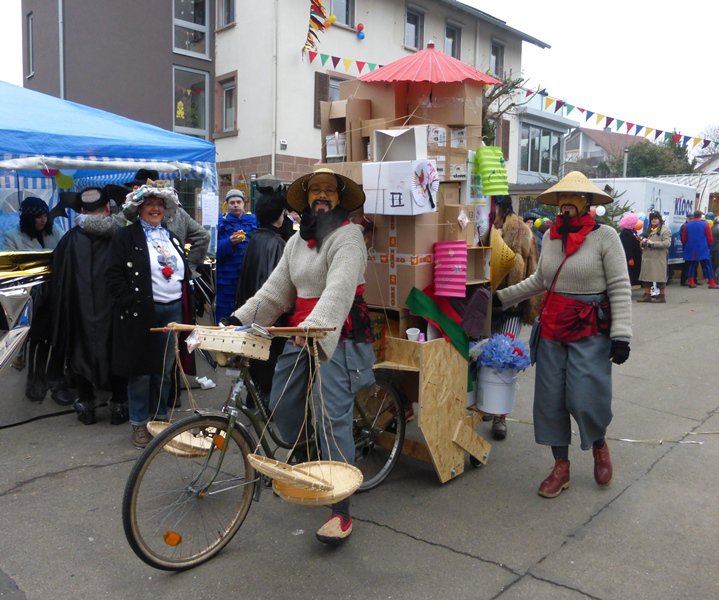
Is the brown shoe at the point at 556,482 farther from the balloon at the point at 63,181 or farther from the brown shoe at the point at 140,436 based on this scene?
the balloon at the point at 63,181

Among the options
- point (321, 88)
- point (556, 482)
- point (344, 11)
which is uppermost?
point (344, 11)

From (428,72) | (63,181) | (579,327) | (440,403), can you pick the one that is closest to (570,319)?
(579,327)

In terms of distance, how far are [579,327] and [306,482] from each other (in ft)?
6.39

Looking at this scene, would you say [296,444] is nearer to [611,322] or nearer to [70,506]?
[70,506]

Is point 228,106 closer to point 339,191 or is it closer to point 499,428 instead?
point 499,428

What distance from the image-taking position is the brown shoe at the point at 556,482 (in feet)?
12.9

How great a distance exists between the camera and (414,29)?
20094 millimetres

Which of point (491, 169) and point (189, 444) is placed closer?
point (189, 444)

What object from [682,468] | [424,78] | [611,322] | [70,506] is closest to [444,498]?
[611,322]

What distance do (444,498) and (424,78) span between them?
8.34 feet

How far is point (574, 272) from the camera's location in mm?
3885

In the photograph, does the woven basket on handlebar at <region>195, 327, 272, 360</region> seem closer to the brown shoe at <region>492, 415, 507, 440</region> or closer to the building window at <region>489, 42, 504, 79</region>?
the brown shoe at <region>492, 415, 507, 440</region>

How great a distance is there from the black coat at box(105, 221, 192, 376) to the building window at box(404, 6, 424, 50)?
17135mm

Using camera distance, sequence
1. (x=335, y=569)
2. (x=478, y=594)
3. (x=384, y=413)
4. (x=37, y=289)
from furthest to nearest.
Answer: (x=37, y=289), (x=384, y=413), (x=335, y=569), (x=478, y=594)
